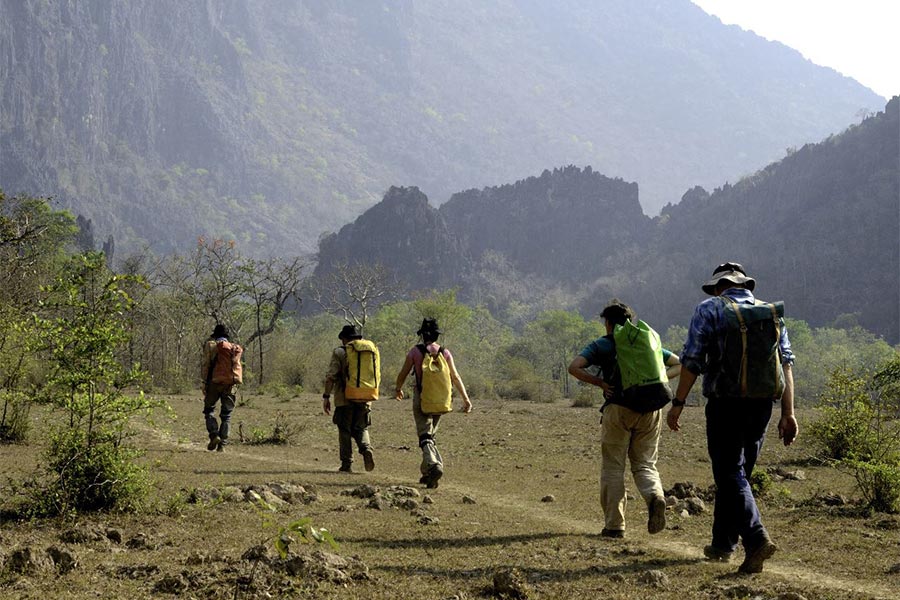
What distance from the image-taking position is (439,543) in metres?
6.60

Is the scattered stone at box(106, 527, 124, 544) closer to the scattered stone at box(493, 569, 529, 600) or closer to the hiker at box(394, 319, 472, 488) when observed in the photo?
the scattered stone at box(493, 569, 529, 600)

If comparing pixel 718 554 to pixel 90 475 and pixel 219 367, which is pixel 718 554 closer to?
pixel 90 475

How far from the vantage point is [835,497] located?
883 cm

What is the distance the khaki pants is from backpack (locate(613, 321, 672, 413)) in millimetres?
147

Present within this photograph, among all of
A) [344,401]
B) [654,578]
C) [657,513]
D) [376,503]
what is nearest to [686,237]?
[344,401]

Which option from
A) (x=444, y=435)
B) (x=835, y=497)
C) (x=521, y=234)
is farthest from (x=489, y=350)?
(x=521, y=234)

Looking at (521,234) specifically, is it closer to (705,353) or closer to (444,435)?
(444,435)

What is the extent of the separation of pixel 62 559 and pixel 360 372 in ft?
19.1

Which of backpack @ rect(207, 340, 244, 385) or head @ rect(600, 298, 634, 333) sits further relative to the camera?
backpack @ rect(207, 340, 244, 385)

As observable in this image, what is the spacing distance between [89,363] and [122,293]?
609 millimetres

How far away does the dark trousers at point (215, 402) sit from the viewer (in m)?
12.6

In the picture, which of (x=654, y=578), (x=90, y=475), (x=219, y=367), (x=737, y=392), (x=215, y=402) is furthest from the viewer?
(x=215, y=402)

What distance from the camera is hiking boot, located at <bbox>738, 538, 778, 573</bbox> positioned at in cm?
555

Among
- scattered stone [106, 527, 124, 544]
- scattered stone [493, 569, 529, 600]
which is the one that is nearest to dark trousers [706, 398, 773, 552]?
scattered stone [493, 569, 529, 600]
